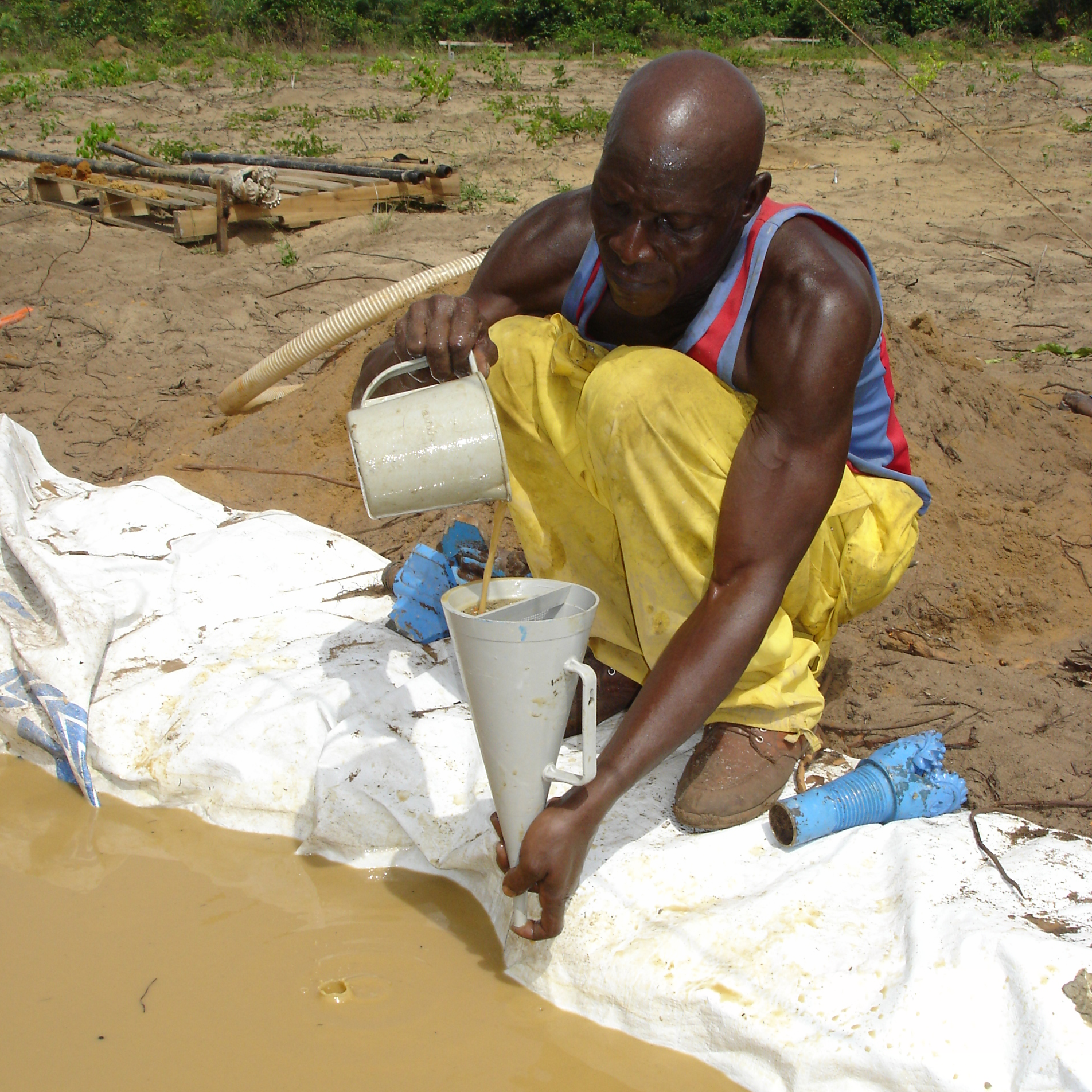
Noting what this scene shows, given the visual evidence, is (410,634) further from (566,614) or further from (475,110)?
(475,110)

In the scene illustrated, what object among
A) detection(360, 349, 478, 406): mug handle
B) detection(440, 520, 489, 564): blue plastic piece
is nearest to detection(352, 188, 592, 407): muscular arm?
detection(360, 349, 478, 406): mug handle

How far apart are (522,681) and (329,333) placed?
234 cm

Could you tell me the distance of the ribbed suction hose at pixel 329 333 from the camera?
10.8ft

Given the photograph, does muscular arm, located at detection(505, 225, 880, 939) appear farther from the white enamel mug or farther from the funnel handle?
the white enamel mug

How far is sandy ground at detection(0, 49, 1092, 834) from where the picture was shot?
2051 millimetres

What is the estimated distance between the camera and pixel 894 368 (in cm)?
339

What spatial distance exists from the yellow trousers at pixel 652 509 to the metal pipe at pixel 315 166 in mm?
4739

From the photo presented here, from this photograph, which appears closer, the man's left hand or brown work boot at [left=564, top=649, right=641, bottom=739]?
the man's left hand

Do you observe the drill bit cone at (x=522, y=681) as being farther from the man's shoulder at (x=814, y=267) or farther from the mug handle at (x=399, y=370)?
the man's shoulder at (x=814, y=267)

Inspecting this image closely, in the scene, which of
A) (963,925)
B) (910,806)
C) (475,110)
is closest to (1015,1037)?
(963,925)

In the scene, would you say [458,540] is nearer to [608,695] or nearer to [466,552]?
[466,552]

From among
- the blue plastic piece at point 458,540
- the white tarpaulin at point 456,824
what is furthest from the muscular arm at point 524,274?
the white tarpaulin at point 456,824

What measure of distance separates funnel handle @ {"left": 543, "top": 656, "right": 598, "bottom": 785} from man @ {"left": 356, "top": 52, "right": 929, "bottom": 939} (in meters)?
0.04

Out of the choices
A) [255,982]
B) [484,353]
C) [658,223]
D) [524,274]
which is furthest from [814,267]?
[255,982]
